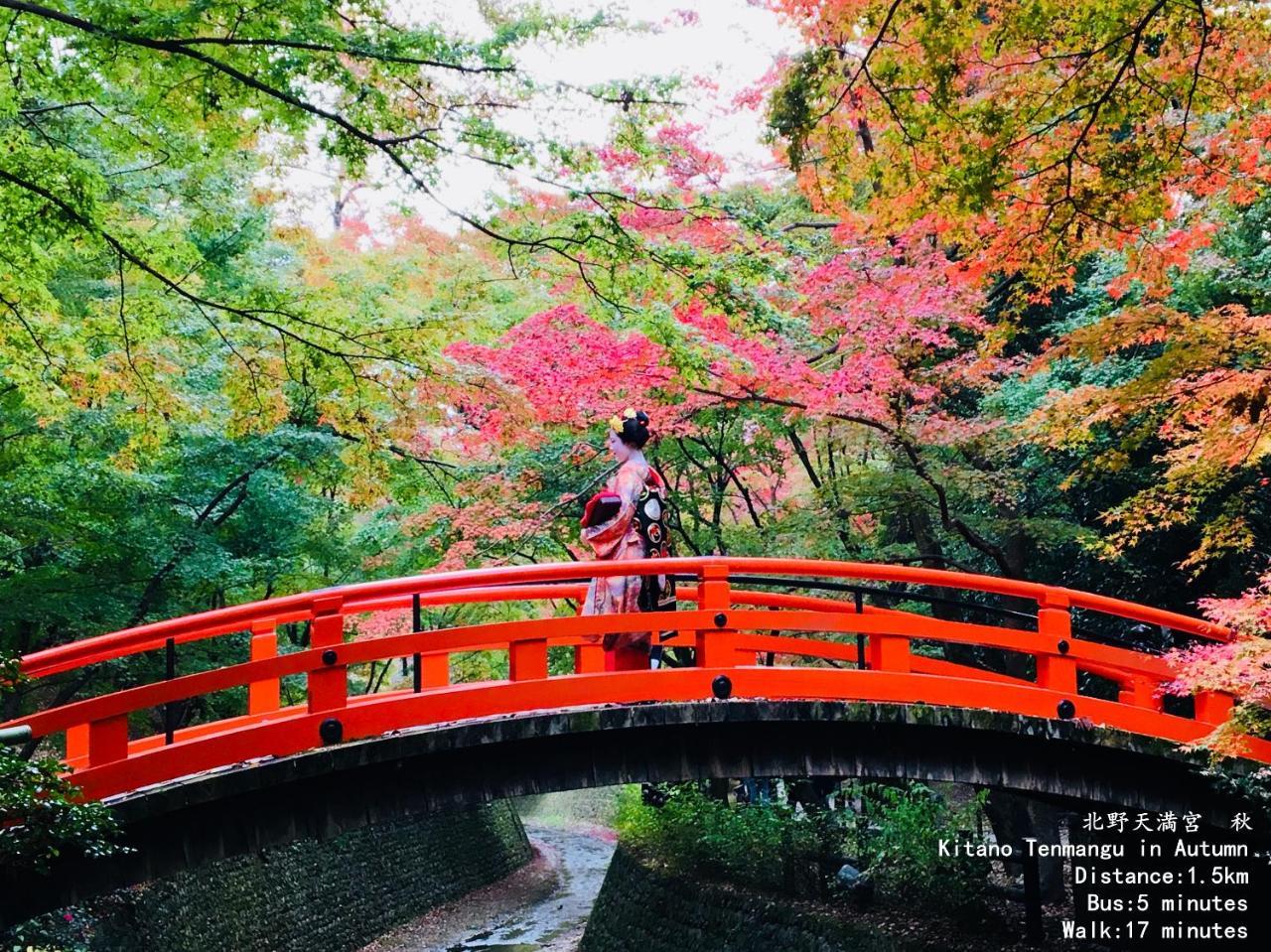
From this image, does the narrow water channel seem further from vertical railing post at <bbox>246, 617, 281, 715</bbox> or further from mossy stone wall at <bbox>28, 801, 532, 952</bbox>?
vertical railing post at <bbox>246, 617, 281, 715</bbox>

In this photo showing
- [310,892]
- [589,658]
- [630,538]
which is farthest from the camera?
[310,892]

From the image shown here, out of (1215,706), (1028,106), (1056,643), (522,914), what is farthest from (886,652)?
(522,914)

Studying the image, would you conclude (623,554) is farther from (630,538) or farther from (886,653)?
(886,653)

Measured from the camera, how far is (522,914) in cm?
1797

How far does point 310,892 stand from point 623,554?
971 centimetres

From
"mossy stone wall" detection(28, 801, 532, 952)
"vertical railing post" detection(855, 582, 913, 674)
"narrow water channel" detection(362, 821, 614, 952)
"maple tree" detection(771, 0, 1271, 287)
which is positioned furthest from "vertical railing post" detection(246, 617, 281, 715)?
"narrow water channel" detection(362, 821, 614, 952)

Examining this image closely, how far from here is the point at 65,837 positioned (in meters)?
4.69

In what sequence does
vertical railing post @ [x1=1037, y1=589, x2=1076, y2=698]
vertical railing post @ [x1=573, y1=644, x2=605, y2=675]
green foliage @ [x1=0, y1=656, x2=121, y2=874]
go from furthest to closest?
1. vertical railing post @ [x1=573, y1=644, x2=605, y2=675]
2. vertical railing post @ [x1=1037, y1=589, x2=1076, y2=698]
3. green foliage @ [x1=0, y1=656, x2=121, y2=874]

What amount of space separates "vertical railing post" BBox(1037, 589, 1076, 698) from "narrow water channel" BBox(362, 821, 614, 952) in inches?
399

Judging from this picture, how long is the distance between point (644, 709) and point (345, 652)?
1741 mm

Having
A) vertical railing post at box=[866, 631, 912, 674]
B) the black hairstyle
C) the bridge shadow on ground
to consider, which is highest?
the black hairstyle

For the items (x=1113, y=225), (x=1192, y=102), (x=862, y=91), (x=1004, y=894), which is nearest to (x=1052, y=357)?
(x=1113, y=225)

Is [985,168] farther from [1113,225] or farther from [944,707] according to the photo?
[944,707]

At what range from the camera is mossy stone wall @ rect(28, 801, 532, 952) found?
11.0m
